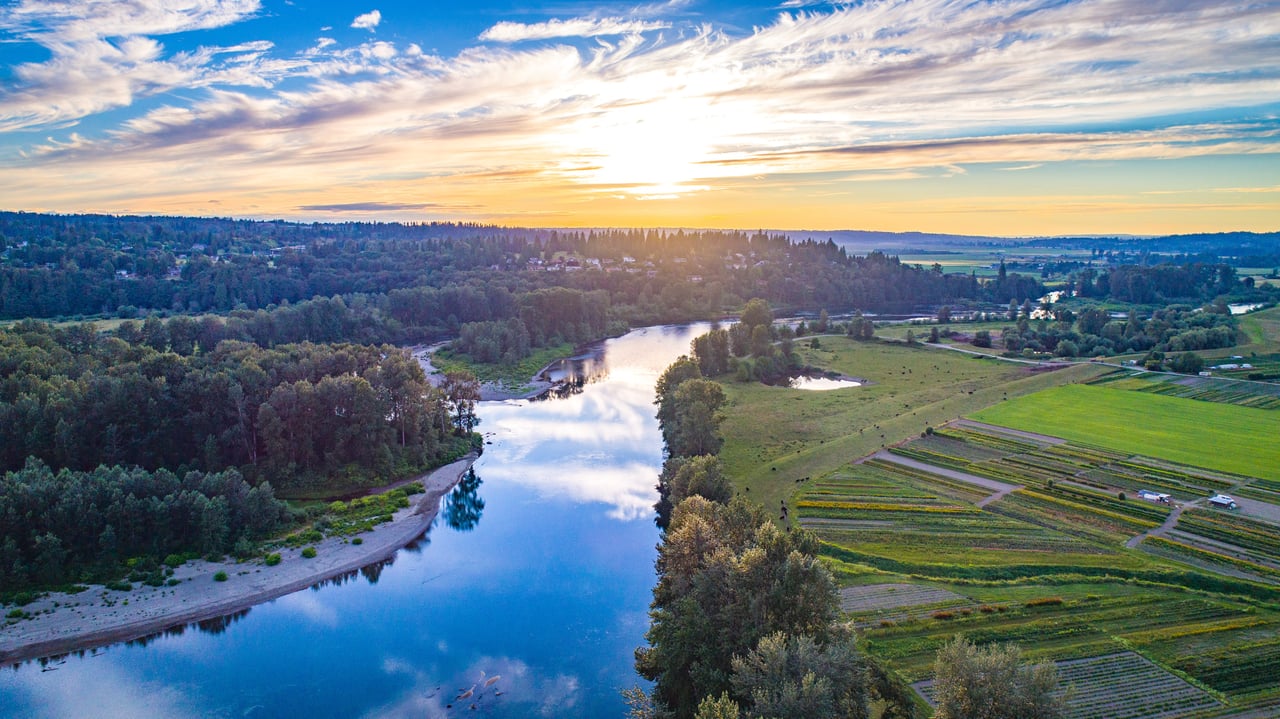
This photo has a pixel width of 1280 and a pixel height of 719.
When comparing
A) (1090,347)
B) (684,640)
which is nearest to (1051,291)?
(1090,347)

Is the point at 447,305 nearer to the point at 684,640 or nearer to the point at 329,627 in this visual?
the point at 329,627

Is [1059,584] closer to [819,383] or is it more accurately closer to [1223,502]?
[1223,502]

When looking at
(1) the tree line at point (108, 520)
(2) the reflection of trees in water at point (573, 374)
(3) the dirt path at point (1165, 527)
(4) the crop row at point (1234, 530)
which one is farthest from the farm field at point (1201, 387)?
(1) the tree line at point (108, 520)

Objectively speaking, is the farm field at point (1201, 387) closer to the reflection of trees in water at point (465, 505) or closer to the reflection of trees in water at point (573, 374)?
the reflection of trees in water at point (573, 374)

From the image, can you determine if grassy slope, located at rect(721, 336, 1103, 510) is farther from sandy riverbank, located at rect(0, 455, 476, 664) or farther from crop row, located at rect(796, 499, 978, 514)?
sandy riverbank, located at rect(0, 455, 476, 664)

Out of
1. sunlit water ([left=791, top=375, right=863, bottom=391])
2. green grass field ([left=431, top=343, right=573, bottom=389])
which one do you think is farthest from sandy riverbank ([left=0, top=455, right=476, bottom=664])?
sunlit water ([left=791, top=375, right=863, bottom=391])

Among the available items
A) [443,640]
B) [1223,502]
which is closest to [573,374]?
[443,640]

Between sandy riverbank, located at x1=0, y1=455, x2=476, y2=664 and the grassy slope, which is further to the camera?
the grassy slope
